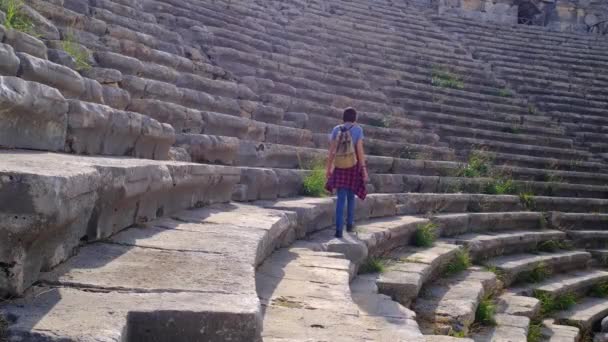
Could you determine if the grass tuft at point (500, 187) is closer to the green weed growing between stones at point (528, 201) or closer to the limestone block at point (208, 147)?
the green weed growing between stones at point (528, 201)

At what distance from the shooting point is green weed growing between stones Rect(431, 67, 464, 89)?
1331 cm

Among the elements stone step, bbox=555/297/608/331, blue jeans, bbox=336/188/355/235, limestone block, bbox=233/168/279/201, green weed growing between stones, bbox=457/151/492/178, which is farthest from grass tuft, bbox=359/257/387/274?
green weed growing between stones, bbox=457/151/492/178

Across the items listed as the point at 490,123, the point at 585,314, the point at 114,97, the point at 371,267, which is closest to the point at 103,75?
the point at 114,97

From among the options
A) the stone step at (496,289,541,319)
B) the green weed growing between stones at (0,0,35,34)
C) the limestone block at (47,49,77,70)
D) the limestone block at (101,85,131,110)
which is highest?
the green weed growing between stones at (0,0,35,34)

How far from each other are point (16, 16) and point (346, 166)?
3215mm

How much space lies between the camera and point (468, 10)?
67.3ft

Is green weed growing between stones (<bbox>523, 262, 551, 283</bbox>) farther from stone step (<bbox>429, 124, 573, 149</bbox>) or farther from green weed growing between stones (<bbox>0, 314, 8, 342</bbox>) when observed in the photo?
green weed growing between stones (<bbox>0, 314, 8, 342</bbox>)

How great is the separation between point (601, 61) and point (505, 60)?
3.03 m

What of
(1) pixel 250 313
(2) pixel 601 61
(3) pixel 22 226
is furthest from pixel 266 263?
(2) pixel 601 61

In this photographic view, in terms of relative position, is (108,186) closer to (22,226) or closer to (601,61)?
(22,226)

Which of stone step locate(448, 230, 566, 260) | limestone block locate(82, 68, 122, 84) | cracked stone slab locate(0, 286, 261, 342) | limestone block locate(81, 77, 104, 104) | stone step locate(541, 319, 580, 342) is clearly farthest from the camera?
stone step locate(448, 230, 566, 260)

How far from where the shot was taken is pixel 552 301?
743cm

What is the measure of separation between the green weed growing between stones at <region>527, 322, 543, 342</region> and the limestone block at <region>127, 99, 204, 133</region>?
3.93 meters

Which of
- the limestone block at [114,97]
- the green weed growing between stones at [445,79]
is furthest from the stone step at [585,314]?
the green weed growing between stones at [445,79]
